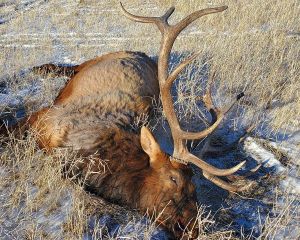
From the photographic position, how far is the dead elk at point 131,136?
364 cm

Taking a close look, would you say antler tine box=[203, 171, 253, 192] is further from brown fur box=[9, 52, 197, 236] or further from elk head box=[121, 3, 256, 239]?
brown fur box=[9, 52, 197, 236]

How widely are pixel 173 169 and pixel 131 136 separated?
736 millimetres

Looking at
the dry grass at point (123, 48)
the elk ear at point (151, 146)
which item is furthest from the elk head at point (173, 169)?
the dry grass at point (123, 48)

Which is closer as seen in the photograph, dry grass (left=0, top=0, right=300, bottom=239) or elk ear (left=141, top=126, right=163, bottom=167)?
dry grass (left=0, top=0, right=300, bottom=239)

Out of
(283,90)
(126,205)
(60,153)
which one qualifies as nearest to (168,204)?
(126,205)

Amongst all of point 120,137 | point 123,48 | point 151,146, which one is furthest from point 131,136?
point 123,48

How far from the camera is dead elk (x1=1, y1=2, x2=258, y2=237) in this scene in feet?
11.9

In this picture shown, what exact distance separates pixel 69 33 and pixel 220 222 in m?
6.36

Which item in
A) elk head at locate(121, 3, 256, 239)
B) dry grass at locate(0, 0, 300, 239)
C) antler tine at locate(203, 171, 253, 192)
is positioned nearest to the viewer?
dry grass at locate(0, 0, 300, 239)

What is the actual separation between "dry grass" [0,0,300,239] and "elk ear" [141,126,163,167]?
0.57 meters

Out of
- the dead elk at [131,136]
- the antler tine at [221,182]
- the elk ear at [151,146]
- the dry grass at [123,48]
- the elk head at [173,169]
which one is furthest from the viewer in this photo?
the antler tine at [221,182]

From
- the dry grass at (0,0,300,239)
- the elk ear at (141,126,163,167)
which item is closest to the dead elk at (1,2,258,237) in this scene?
the elk ear at (141,126,163,167)

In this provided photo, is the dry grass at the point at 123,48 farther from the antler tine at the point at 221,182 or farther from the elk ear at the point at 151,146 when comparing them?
the elk ear at the point at 151,146

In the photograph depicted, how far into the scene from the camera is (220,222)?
387cm
